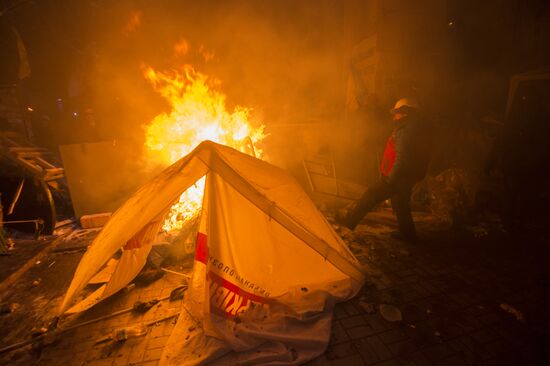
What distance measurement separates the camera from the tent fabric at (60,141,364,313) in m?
3.51

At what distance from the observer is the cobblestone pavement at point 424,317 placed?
3.08 metres

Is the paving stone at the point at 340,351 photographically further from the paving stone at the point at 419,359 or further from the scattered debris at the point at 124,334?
the scattered debris at the point at 124,334

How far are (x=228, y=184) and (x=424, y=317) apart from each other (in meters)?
3.16

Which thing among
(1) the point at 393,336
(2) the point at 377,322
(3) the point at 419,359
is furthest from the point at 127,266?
(3) the point at 419,359

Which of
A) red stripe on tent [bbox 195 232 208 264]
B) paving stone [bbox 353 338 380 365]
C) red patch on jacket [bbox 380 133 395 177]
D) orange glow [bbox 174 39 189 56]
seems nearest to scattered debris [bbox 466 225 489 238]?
red patch on jacket [bbox 380 133 395 177]

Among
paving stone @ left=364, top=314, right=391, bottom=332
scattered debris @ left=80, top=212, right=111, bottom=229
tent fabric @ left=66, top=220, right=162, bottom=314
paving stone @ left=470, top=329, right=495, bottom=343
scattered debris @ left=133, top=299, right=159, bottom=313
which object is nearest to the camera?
paving stone @ left=470, top=329, right=495, bottom=343

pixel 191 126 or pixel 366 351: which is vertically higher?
pixel 191 126

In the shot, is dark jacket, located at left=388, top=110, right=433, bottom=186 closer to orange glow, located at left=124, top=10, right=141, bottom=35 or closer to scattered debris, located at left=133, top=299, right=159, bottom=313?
scattered debris, located at left=133, top=299, right=159, bottom=313

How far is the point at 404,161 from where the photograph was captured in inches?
206

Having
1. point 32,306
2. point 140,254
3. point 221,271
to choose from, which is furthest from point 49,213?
point 221,271

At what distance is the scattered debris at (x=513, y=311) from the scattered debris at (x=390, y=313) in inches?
→ 56.1

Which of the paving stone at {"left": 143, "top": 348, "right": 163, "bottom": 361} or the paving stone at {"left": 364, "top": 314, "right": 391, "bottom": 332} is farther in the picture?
the paving stone at {"left": 364, "top": 314, "right": 391, "bottom": 332}

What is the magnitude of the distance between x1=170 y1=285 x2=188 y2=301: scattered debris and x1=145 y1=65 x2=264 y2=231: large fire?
297 cm

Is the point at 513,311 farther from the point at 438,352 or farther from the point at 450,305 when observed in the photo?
the point at 438,352
